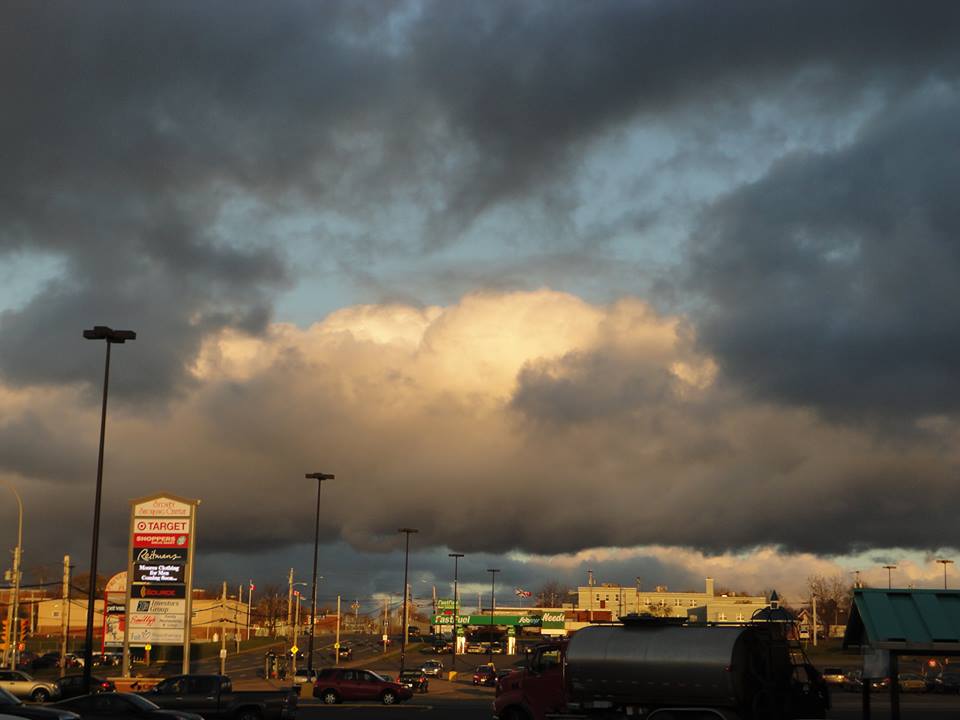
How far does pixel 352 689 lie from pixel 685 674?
35.7 metres

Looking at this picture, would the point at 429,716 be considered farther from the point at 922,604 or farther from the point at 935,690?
the point at 935,690

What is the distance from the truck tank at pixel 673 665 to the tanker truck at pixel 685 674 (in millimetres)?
23

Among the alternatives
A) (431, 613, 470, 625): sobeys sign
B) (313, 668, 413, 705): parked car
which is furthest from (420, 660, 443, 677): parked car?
(431, 613, 470, 625): sobeys sign

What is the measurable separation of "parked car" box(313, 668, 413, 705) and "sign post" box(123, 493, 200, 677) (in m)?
11.2

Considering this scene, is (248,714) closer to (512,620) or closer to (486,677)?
(486,677)

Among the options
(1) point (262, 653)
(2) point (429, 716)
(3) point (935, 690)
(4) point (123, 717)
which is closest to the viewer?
(4) point (123, 717)

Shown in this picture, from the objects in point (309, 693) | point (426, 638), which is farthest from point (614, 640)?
point (426, 638)

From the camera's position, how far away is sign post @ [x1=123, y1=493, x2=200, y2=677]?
64.9 meters

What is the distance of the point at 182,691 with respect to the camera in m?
37.9

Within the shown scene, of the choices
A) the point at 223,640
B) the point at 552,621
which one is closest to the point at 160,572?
the point at 223,640

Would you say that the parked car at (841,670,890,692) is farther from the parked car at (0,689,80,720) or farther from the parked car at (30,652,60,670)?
the parked car at (30,652,60,670)

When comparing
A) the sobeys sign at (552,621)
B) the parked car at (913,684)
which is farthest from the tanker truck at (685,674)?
the sobeys sign at (552,621)

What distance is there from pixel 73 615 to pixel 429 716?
560 feet

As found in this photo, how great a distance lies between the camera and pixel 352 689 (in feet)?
190
